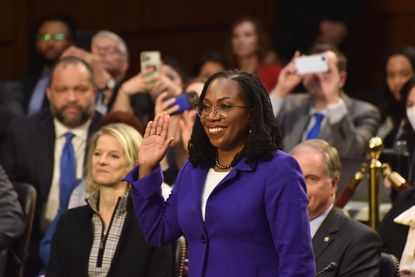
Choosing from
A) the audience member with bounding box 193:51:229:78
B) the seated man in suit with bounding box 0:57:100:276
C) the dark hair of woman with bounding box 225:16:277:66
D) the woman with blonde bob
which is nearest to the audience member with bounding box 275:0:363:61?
the dark hair of woman with bounding box 225:16:277:66

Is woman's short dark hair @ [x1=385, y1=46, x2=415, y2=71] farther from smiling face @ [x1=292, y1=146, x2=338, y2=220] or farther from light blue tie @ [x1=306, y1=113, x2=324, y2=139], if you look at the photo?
smiling face @ [x1=292, y1=146, x2=338, y2=220]

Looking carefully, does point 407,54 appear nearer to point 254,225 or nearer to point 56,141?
point 56,141

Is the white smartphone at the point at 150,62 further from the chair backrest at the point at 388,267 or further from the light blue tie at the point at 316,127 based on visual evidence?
the chair backrest at the point at 388,267

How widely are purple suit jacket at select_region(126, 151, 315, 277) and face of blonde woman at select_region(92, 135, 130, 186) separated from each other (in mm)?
1670

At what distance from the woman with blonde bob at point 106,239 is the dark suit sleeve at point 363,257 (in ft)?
2.55

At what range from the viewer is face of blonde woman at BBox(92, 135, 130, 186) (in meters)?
5.23

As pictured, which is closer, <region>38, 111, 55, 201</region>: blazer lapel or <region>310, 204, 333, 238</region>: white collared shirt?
<region>310, 204, 333, 238</region>: white collared shirt

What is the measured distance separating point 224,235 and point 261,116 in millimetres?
387

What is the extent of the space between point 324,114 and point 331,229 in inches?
87.6

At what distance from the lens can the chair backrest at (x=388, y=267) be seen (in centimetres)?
455

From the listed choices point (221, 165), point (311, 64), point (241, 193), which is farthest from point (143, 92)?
point (241, 193)

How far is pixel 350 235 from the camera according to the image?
4648 millimetres

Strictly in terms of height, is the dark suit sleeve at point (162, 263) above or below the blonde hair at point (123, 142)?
below

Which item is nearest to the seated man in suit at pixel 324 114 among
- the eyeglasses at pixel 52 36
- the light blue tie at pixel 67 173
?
the light blue tie at pixel 67 173
